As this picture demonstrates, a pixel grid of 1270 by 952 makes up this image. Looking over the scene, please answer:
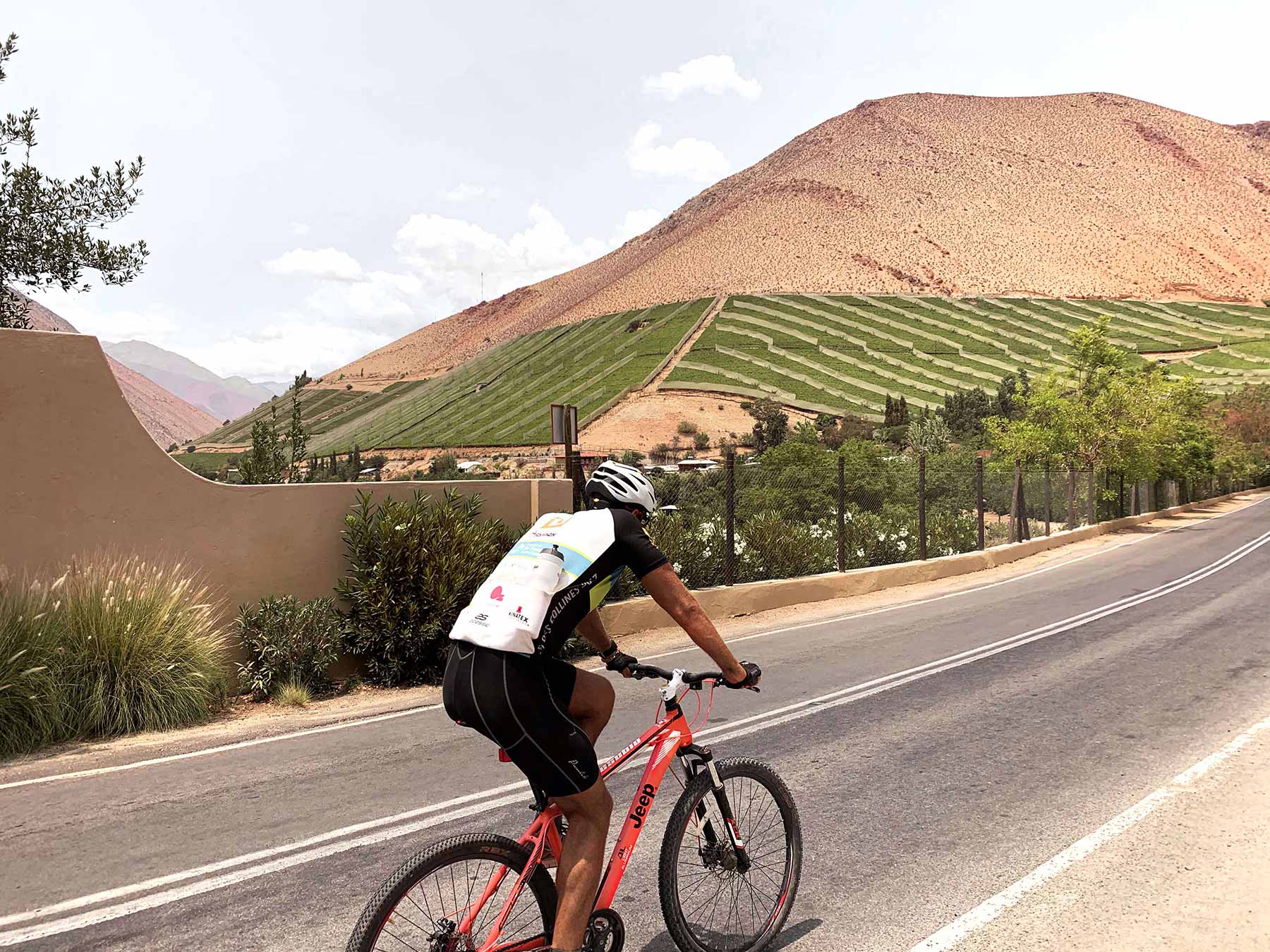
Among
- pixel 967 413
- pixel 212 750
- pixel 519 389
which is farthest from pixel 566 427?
pixel 519 389

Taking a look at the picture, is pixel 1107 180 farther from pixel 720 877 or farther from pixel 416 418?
pixel 720 877

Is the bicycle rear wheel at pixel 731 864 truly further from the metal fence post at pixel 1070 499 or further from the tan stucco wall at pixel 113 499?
the metal fence post at pixel 1070 499

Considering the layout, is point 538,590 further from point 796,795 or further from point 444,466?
point 444,466

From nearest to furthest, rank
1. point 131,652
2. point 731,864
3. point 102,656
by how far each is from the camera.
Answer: point 731,864 → point 102,656 → point 131,652

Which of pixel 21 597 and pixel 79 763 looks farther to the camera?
pixel 21 597

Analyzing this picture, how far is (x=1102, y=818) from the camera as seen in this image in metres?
5.25

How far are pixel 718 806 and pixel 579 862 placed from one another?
760 millimetres

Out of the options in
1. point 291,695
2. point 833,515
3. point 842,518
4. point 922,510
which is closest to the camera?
point 291,695

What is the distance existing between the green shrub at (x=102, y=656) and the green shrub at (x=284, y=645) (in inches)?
17.1

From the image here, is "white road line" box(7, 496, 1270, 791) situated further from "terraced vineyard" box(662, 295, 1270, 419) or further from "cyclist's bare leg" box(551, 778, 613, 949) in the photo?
"terraced vineyard" box(662, 295, 1270, 419)

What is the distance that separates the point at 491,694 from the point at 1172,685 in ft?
26.3

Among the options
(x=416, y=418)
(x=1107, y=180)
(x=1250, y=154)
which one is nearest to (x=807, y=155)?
(x=1107, y=180)

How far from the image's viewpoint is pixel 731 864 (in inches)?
143

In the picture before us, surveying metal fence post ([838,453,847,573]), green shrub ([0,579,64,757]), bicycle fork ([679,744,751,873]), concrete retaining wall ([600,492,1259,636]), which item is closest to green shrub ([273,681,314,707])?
green shrub ([0,579,64,757])
